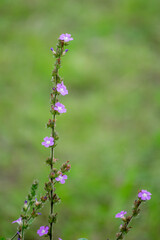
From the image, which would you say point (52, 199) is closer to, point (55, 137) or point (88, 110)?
point (55, 137)

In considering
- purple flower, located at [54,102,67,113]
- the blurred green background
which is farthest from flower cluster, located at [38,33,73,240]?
the blurred green background

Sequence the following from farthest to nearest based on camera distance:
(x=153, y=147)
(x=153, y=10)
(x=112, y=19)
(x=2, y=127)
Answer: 1. (x=153, y=10)
2. (x=112, y=19)
3. (x=2, y=127)
4. (x=153, y=147)

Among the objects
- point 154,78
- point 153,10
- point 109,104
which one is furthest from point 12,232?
point 153,10

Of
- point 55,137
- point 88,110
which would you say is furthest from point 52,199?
point 88,110

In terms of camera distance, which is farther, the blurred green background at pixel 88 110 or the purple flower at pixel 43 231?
the blurred green background at pixel 88 110

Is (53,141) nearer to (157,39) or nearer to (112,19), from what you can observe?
(157,39)

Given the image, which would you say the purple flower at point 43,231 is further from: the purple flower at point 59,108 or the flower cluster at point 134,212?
the purple flower at point 59,108

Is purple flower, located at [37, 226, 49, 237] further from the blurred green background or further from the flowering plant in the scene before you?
the blurred green background

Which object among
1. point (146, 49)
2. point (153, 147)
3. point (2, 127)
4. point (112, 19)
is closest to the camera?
point (153, 147)

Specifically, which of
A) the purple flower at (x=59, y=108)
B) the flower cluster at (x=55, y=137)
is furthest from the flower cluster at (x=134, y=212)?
the purple flower at (x=59, y=108)
